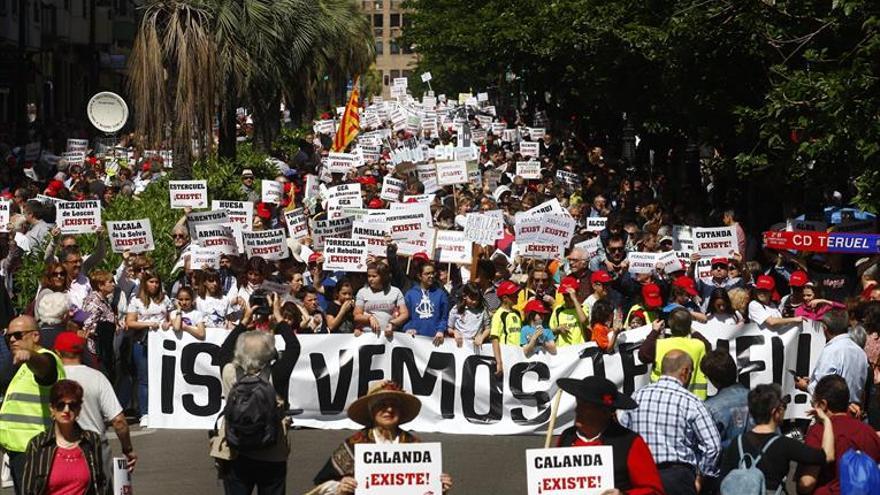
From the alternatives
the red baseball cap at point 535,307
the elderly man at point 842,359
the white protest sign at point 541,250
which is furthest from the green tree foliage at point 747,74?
the elderly man at point 842,359

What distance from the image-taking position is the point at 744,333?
49.3 feet

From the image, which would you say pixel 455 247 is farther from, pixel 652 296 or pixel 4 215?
pixel 4 215

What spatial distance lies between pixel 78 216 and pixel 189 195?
1.98 metres

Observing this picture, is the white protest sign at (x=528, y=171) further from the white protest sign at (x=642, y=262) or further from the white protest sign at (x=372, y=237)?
the white protest sign at (x=642, y=262)

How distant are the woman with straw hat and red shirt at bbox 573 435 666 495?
2.68 ft

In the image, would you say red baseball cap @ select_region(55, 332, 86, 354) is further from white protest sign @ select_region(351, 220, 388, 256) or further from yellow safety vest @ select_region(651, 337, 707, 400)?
white protest sign @ select_region(351, 220, 388, 256)

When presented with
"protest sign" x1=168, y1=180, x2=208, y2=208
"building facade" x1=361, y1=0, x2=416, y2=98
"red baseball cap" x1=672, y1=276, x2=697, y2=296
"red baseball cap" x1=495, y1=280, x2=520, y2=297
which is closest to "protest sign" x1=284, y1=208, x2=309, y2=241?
"protest sign" x1=168, y1=180, x2=208, y2=208

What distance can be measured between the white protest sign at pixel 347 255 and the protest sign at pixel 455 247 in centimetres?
197

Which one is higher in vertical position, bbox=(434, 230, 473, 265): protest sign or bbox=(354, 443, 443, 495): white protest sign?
bbox=(434, 230, 473, 265): protest sign

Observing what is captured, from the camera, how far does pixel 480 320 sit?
1557 cm

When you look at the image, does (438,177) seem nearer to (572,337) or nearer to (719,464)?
(572,337)

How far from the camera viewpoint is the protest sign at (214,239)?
58.4 feet

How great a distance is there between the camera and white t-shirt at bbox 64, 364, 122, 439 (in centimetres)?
971

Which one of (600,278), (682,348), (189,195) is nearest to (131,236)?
(189,195)
